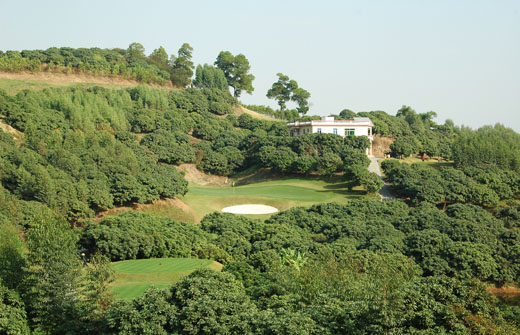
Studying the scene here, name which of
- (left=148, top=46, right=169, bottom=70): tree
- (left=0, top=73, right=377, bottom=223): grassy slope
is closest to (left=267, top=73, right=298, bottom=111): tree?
(left=148, top=46, right=169, bottom=70): tree

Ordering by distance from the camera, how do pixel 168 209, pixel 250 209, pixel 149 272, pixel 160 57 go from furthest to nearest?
pixel 160 57, pixel 250 209, pixel 168 209, pixel 149 272

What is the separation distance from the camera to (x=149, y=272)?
30312mm

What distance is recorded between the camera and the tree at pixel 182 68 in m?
109

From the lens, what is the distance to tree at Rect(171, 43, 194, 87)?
4294 inches

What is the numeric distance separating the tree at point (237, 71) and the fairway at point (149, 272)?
282ft

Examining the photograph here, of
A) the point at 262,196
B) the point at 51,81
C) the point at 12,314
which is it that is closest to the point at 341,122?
the point at 262,196

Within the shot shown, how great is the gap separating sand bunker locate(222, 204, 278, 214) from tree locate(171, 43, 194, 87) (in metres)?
58.1

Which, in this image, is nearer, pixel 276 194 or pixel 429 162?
pixel 276 194

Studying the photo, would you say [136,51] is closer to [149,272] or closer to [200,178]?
[200,178]

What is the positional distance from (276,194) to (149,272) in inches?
1305

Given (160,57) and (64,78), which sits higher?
(160,57)

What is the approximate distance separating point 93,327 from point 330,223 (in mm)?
27752

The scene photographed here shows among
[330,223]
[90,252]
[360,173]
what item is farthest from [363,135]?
[90,252]

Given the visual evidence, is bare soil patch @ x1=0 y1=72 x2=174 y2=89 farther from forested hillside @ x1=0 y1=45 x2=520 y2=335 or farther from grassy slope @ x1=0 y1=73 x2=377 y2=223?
grassy slope @ x1=0 y1=73 x2=377 y2=223
